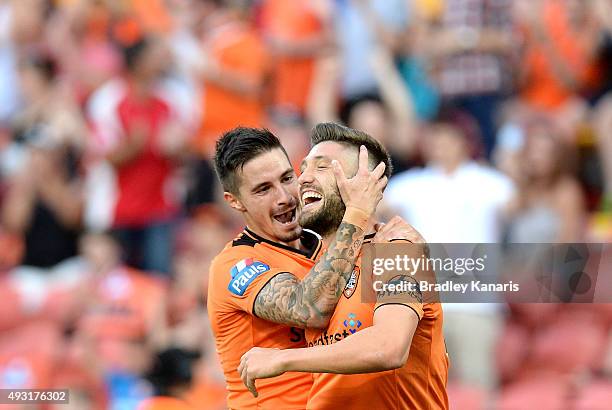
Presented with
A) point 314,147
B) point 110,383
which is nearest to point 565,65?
point 110,383

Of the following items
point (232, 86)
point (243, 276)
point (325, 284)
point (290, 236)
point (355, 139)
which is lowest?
point (325, 284)

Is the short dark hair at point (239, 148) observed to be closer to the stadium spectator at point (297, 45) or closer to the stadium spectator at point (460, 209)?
the stadium spectator at point (460, 209)

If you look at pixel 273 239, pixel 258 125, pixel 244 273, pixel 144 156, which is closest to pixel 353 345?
pixel 244 273

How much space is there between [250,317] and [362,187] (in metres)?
0.76

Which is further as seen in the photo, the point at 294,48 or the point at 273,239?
the point at 294,48

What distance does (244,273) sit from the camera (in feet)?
15.8

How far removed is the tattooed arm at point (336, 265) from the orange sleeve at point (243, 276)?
5.0 inches

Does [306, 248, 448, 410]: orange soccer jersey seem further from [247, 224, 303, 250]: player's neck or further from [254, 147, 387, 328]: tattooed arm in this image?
[247, 224, 303, 250]: player's neck

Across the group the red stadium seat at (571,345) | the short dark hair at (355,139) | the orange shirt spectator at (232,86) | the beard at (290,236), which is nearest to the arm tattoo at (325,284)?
the short dark hair at (355,139)

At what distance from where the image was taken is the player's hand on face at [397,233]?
4523 millimetres

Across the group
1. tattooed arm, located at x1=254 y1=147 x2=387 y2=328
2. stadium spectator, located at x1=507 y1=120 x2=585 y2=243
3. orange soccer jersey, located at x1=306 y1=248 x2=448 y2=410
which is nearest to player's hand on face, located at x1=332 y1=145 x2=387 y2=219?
tattooed arm, located at x1=254 y1=147 x2=387 y2=328

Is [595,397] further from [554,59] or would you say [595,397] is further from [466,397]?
[554,59]

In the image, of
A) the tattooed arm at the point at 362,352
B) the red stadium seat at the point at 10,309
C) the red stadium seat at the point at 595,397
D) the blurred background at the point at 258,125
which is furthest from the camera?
the red stadium seat at the point at 10,309

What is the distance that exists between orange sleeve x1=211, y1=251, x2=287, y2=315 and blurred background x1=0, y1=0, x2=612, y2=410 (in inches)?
128
